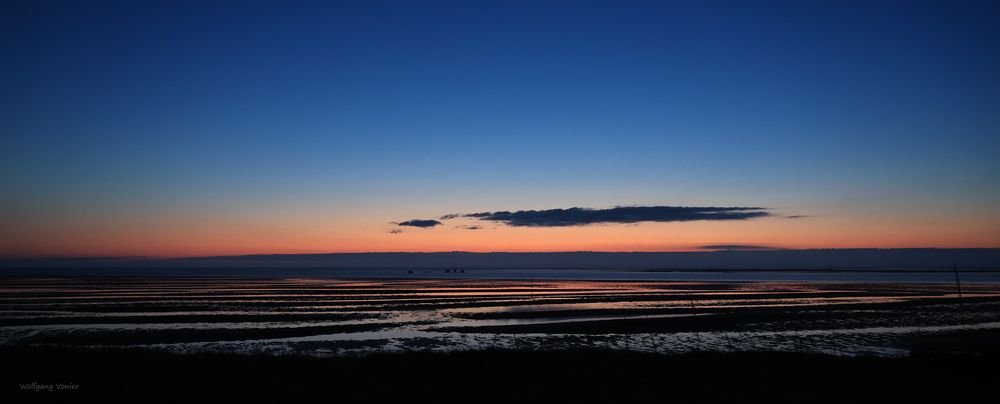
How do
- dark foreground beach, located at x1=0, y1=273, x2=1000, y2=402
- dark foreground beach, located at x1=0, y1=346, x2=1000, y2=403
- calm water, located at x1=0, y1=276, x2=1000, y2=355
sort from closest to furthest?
1. dark foreground beach, located at x1=0, y1=346, x2=1000, y2=403
2. dark foreground beach, located at x1=0, y1=273, x2=1000, y2=402
3. calm water, located at x1=0, y1=276, x2=1000, y2=355

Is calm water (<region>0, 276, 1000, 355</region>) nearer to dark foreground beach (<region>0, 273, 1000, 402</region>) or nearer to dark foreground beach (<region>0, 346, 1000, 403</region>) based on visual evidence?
dark foreground beach (<region>0, 273, 1000, 402</region>)

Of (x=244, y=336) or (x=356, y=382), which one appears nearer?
(x=356, y=382)

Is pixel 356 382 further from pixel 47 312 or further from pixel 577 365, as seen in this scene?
pixel 47 312

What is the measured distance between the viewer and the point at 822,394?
45.4ft

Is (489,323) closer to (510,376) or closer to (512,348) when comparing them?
(512,348)

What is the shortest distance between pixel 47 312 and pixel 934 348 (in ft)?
159

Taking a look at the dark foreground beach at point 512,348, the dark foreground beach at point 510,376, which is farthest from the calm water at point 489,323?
the dark foreground beach at point 510,376

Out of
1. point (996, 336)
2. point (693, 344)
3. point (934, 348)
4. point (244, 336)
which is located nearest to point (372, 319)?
point (244, 336)

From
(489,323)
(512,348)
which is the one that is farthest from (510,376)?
(489,323)

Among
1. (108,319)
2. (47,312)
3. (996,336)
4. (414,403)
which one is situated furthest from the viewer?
(47,312)

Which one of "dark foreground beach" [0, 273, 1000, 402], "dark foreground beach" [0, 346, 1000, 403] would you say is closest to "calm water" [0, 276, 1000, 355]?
"dark foreground beach" [0, 273, 1000, 402]

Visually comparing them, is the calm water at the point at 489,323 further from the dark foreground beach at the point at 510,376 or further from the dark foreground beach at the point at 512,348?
the dark foreground beach at the point at 510,376

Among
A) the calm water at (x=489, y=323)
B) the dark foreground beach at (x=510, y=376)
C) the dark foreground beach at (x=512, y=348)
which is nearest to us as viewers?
the dark foreground beach at (x=510, y=376)

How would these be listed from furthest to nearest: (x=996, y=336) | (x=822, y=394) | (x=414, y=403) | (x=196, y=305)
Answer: (x=196, y=305), (x=996, y=336), (x=822, y=394), (x=414, y=403)
